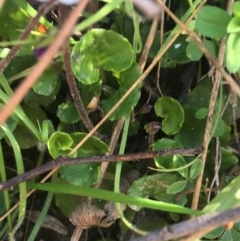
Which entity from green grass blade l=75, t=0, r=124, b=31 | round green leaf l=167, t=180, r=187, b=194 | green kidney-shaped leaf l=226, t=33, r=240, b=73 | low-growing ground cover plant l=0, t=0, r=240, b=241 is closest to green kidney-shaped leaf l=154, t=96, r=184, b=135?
low-growing ground cover plant l=0, t=0, r=240, b=241

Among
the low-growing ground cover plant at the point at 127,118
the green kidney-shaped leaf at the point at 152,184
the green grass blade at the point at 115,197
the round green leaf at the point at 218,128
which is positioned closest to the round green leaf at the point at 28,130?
the low-growing ground cover plant at the point at 127,118

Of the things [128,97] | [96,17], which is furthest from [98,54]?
[96,17]

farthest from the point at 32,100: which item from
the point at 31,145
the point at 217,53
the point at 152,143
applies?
the point at 217,53

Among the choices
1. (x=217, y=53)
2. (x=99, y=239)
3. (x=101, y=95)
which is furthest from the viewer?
(x=99, y=239)

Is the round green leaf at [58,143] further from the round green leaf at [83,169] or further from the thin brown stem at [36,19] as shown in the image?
the thin brown stem at [36,19]

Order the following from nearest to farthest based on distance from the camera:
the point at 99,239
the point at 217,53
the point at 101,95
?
1. the point at 217,53
2. the point at 101,95
3. the point at 99,239

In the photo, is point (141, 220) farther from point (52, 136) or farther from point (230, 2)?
point (230, 2)
